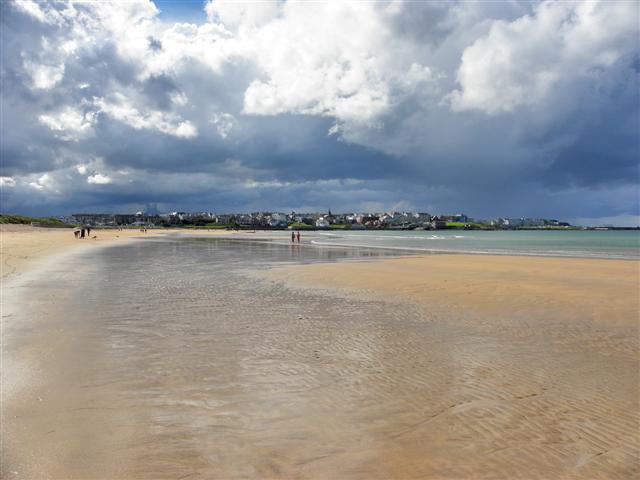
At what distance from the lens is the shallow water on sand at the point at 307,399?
519 centimetres

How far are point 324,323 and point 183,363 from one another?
4.86 meters

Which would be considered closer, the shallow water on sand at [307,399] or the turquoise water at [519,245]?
the shallow water on sand at [307,399]

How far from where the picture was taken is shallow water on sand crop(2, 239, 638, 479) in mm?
5188

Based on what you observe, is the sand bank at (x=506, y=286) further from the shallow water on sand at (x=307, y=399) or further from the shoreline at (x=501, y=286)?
the shallow water on sand at (x=307, y=399)

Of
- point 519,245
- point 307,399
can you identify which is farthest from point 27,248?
point 519,245

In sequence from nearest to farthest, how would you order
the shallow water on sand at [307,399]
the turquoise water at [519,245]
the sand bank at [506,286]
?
the shallow water on sand at [307,399] → the sand bank at [506,286] → the turquoise water at [519,245]

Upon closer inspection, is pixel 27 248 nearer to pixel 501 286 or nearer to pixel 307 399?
pixel 501 286

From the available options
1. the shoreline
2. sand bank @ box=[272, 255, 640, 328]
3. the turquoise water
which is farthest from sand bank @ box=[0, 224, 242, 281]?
the turquoise water

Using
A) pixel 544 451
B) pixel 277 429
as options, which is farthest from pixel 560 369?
pixel 277 429

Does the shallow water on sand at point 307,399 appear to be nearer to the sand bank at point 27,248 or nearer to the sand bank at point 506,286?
the sand bank at point 506,286

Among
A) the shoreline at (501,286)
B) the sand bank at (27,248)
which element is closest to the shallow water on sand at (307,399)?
the shoreline at (501,286)

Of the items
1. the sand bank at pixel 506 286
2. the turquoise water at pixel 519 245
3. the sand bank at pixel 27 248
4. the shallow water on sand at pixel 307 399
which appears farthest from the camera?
the turquoise water at pixel 519 245

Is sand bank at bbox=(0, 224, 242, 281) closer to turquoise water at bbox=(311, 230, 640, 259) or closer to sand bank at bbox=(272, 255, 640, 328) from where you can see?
sand bank at bbox=(272, 255, 640, 328)

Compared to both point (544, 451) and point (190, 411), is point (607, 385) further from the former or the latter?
point (190, 411)
